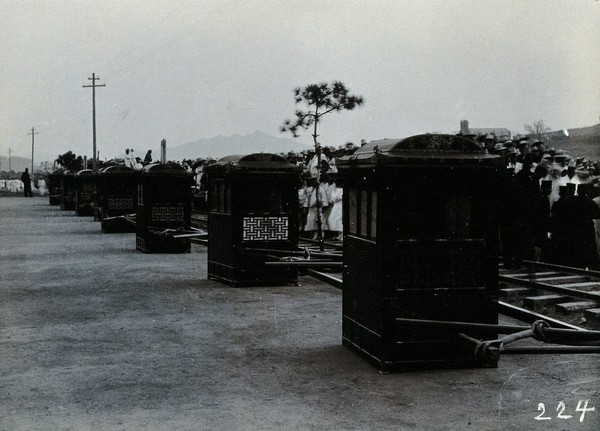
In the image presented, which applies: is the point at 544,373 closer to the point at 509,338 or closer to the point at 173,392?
the point at 509,338

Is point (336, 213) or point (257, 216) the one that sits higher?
point (257, 216)

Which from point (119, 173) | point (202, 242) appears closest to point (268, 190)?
point (202, 242)

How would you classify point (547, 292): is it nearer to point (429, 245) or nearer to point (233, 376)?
point (429, 245)

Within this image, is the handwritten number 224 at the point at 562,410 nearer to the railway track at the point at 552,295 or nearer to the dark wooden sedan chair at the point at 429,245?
the dark wooden sedan chair at the point at 429,245

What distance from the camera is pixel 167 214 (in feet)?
51.7

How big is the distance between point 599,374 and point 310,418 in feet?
7.21

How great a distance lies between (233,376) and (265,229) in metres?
4.86

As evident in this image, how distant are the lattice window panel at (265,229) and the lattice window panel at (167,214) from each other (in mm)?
5420

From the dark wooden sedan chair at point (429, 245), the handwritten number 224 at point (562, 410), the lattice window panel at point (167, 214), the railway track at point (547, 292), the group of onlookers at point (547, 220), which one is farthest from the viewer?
the lattice window panel at point (167, 214)

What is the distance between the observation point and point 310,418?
483 centimetres

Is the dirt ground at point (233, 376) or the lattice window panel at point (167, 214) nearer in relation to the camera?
the dirt ground at point (233, 376)

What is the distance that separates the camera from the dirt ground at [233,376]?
15.8 feet

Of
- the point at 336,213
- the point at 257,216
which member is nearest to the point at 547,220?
the point at 257,216

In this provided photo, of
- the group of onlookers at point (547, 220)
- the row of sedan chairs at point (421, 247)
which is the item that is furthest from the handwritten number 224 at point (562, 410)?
the group of onlookers at point (547, 220)
